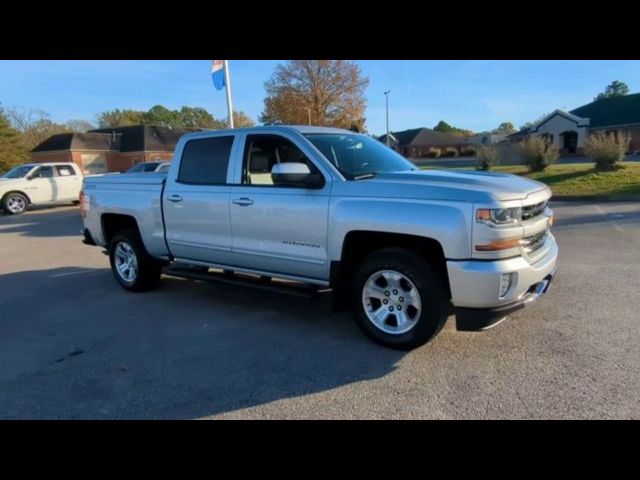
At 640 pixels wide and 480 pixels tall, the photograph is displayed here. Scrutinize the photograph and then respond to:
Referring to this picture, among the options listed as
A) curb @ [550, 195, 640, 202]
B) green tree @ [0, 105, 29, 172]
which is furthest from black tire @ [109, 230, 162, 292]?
green tree @ [0, 105, 29, 172]

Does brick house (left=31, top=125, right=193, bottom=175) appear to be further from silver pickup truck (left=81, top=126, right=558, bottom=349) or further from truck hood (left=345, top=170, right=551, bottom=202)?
truck hood (left=345, top=170, right=551, bottom=202)

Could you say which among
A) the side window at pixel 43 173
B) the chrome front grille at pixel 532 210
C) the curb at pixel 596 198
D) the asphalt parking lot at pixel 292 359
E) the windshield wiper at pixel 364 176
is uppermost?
the side window at pixel 43 173

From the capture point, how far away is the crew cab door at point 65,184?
18.4 meters

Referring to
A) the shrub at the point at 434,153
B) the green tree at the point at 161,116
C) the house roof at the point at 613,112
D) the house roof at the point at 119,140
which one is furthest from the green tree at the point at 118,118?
the house roof at the point at 613,112

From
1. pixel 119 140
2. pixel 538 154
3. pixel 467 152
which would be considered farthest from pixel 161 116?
pixel 538 154

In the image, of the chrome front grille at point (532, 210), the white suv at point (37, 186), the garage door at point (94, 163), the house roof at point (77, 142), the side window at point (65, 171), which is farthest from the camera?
the garage door at point (94, 163)

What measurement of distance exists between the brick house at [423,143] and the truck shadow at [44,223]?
59454 millimetres

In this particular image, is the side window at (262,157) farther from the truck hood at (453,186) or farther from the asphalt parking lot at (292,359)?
the asphalt parking lot at (292,359)

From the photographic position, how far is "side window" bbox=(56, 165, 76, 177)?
1857cm

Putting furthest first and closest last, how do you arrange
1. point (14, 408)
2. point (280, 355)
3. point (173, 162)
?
point (173, 162) < point (280, 355) < point (14, 408)
